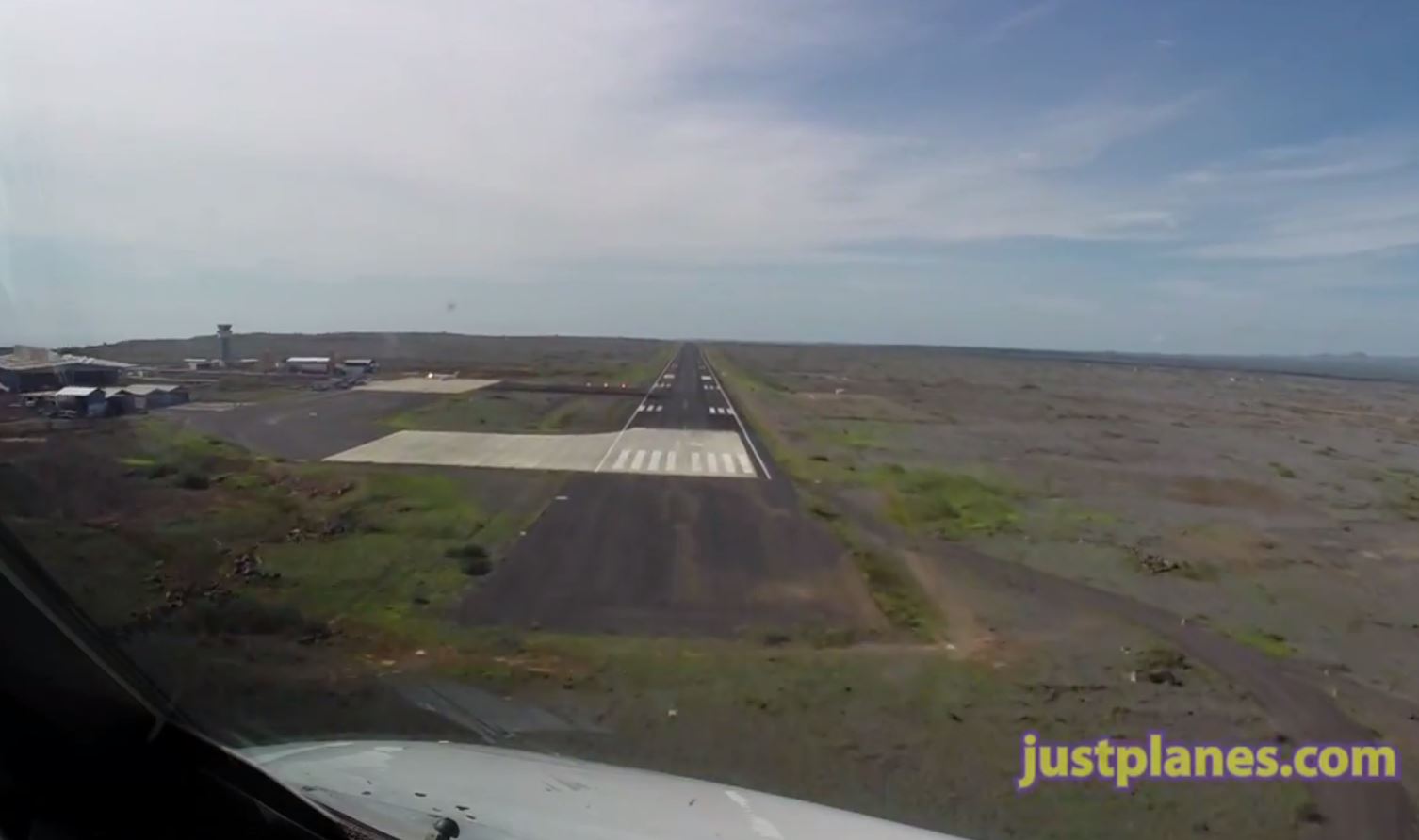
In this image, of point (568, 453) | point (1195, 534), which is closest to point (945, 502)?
point (1195, 534)

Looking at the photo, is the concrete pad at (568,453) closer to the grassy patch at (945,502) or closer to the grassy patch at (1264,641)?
the grassy patch at (945,502)

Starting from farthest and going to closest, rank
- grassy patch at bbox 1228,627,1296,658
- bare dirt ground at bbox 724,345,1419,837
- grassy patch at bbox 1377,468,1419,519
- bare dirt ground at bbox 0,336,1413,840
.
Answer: grassy patch at bbox 1377,468,1419,519
grassy patch at bbox 1228,627,1296,658
bare dirt ground at bbox 724,345,1419,837
bare dirt ground at bbox 0,336,1413,840

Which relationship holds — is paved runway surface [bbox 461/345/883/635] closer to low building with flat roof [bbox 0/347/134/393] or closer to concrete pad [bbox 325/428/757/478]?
concrete pad [bbox 325/428/757/478]

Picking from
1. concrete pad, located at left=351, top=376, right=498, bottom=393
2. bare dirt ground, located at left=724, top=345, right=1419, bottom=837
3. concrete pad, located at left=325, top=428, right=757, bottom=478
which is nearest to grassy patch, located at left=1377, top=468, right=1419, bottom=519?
bare dirt ground, located at left=724, top=345, right=1419, bottom=837

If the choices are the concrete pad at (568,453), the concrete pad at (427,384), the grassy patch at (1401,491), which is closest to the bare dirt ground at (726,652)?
the concrete pad at (568,453)

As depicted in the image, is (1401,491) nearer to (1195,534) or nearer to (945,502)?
(1195,534)

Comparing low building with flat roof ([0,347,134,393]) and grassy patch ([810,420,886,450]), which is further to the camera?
grassy patch ([810,420,886,450])

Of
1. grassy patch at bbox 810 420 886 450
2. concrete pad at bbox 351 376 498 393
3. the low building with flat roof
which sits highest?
the low building with flat roof
